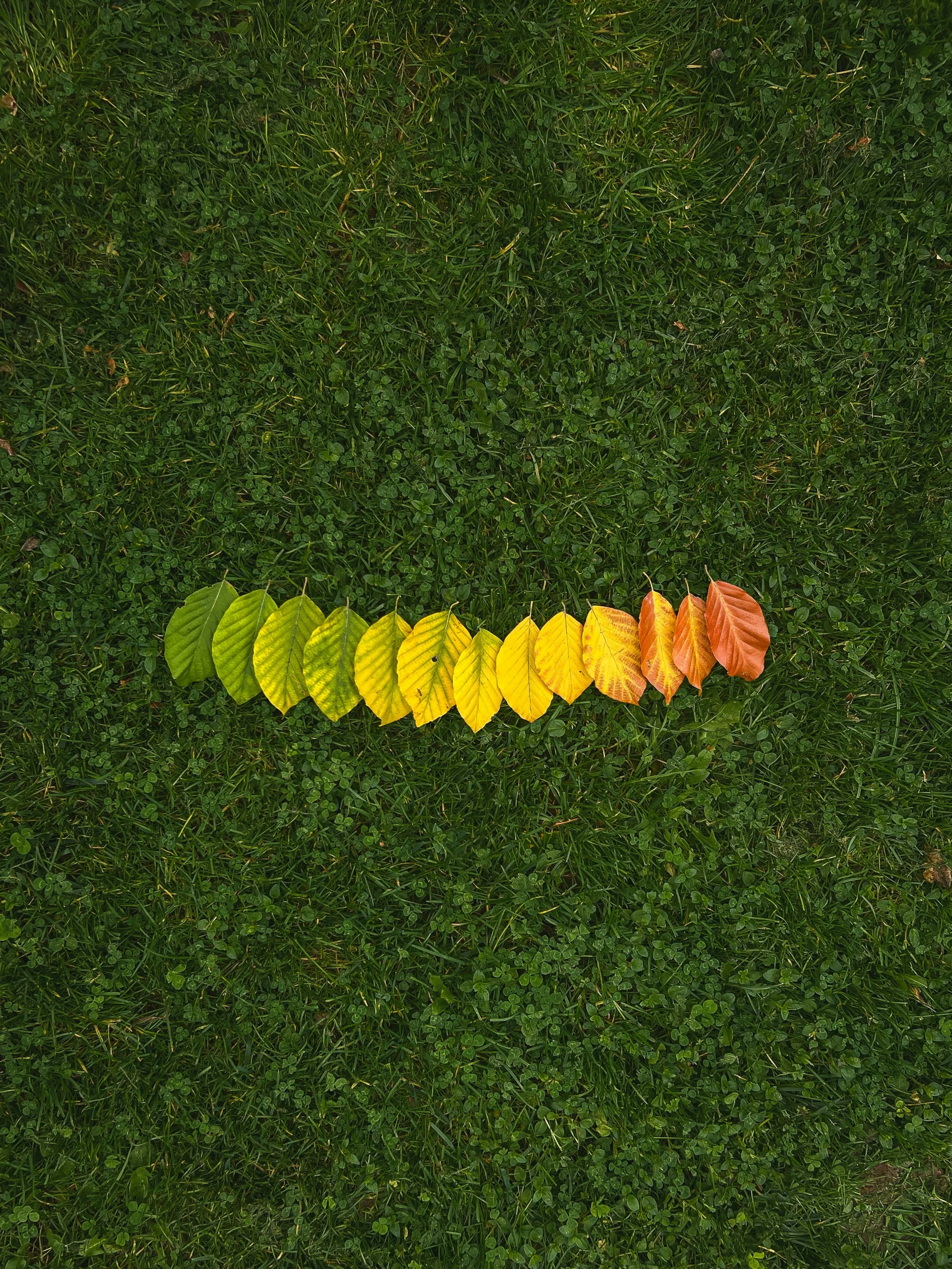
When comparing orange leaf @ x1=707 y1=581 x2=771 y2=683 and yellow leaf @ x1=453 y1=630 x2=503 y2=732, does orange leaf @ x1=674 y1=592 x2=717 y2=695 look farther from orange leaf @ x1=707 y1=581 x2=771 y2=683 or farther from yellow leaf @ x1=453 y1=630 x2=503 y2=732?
yellow leaf @ x1=453 y1=630 x2=503 y2=732

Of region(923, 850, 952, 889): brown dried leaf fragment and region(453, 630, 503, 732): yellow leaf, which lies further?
region(923, 850, 952, 889): brown dried leaf fragment

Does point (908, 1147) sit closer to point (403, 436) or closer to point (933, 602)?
point (933, 602)

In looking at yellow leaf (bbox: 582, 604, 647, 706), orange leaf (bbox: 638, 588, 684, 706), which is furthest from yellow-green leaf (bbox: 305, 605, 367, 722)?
orange leaf (bbox: 638, 588, 684, 706)

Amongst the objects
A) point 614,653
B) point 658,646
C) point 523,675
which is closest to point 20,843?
point 523,675

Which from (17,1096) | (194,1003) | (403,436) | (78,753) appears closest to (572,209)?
(403,436)

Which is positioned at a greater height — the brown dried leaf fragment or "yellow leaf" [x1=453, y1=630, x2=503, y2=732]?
"yellow leaf" [x1=453, y1=630, x2=503, y2=732]

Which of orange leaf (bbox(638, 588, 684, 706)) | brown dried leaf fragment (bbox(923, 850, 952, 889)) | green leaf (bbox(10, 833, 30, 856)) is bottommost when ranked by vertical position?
green leaf (bbox(10, 833, 30, 856))
